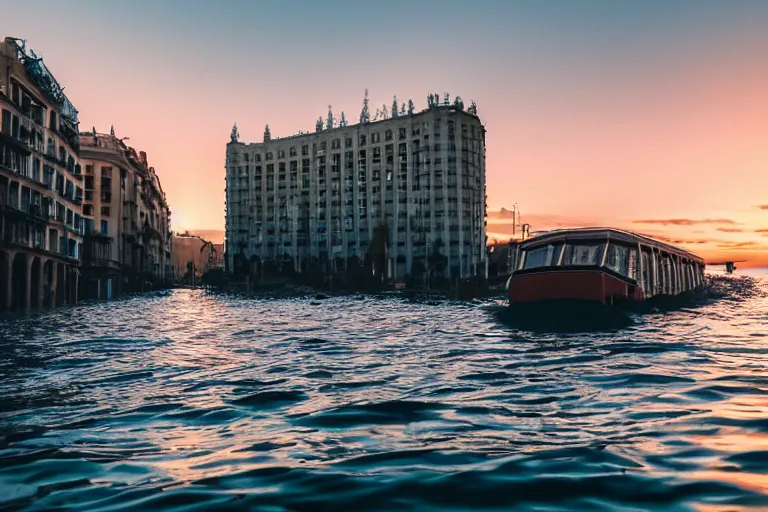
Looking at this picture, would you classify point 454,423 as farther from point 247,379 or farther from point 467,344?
point 467,344

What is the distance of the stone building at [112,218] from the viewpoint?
88500 millimetres

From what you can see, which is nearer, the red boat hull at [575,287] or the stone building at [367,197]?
the red boat hull at [575,287]

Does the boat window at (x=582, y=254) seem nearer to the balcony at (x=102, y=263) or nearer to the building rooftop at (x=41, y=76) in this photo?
the building rooftop at (x=41, y=76)

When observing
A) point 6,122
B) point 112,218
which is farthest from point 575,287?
point 112,218

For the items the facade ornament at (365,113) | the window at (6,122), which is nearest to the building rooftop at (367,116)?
the facade ornament at (365,113)

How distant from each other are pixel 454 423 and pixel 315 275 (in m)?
126

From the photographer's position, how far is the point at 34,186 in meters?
54.8

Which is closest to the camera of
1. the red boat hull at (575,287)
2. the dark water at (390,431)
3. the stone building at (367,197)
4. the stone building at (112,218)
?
the dark water at (390,431)

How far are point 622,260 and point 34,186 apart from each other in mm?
46170

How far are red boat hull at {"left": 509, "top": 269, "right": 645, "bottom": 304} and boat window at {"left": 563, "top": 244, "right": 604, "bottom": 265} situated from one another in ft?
4.03

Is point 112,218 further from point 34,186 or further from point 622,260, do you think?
point 622,260

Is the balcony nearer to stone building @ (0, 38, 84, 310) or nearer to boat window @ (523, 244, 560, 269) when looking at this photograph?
stone building @ (0, 38, 84, 310)

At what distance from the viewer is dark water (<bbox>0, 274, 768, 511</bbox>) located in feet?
19.5

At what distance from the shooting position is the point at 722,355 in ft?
54.5
